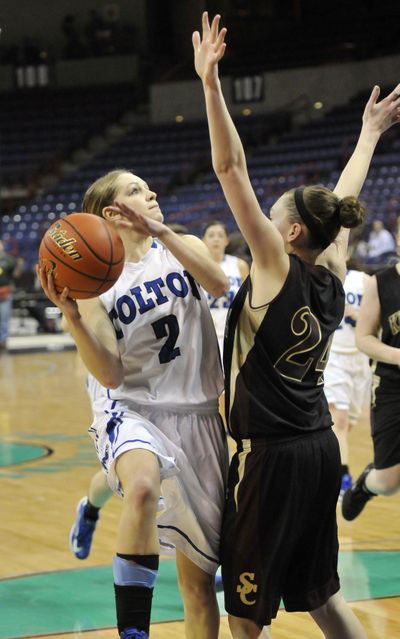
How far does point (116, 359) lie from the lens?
3287mm

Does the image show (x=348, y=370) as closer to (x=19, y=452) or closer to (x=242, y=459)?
(x=19, y=452)

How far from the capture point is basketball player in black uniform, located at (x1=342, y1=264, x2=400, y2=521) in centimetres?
485

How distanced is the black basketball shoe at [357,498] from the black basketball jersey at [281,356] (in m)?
2.34

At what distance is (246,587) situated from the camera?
3.01m

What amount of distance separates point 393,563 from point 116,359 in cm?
233

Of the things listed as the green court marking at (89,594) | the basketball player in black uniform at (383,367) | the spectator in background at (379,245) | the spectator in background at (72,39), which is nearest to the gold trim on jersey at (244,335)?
the green court marking at (89,594)

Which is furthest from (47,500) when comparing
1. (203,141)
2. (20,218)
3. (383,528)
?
(203,141)

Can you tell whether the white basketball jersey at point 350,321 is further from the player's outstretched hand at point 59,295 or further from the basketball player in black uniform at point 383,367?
the player's outstretched hand at point 59,295

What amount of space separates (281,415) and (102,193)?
0.97 m

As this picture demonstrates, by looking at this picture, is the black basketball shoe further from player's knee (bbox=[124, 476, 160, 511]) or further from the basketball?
the basketball

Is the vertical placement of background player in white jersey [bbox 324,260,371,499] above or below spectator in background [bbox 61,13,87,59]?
above

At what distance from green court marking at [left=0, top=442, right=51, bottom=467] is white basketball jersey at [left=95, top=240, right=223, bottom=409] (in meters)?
4.62

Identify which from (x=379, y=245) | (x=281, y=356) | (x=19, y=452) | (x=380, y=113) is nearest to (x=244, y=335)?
(x=281, y=356)

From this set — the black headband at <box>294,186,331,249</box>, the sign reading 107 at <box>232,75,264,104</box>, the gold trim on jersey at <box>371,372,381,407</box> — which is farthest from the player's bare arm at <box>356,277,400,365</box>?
the sign reading 107 at <box>232,75,264,104</box>
